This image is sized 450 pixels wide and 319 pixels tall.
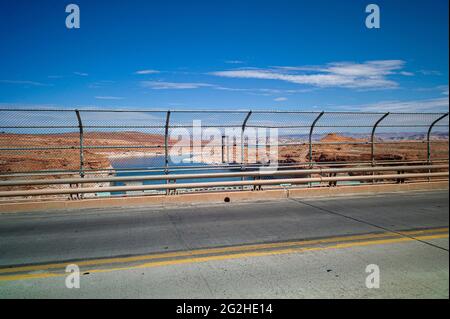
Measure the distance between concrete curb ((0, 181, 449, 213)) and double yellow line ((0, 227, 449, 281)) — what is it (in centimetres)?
457

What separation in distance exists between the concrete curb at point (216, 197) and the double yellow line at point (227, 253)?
15.0 ft

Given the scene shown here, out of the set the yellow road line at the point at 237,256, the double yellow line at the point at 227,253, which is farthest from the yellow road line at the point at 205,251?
the yellow road line at the point at 237,256

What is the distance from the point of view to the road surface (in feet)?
14.3

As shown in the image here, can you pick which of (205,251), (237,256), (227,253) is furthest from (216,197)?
(237,256)

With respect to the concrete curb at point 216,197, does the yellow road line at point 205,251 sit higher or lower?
lower

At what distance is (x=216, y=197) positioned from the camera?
10594mm

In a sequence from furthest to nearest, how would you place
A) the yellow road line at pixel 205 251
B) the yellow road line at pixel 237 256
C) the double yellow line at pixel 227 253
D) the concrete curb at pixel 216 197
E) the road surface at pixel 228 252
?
the concrete curb at pixel 216 197 → the yellow road line at pixel 205 251 → the double yellow line at pixel 227 253 → the yellow road line at pixel 237 256 → the road surface at pixel 228 252

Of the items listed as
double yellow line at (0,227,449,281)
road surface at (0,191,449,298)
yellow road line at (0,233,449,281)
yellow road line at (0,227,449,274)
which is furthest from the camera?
yellow road line at (0,227,449,274)

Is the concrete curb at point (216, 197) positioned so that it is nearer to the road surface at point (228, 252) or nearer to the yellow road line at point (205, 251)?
the road surface at point (228, 252)

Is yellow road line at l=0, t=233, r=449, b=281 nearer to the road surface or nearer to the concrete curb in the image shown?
the road surface

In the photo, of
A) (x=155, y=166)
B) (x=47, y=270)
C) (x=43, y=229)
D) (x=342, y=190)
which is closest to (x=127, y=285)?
(x=47, y=270)

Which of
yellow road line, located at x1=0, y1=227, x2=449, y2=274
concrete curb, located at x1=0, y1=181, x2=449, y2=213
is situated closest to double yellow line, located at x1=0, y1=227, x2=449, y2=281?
yellow road line, located at x1=0, y1=227, x2=449, y2=274

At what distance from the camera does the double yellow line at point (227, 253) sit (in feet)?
16.4

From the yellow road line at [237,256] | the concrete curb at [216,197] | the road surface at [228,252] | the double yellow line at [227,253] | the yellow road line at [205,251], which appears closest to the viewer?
the road surface at [228,252]
